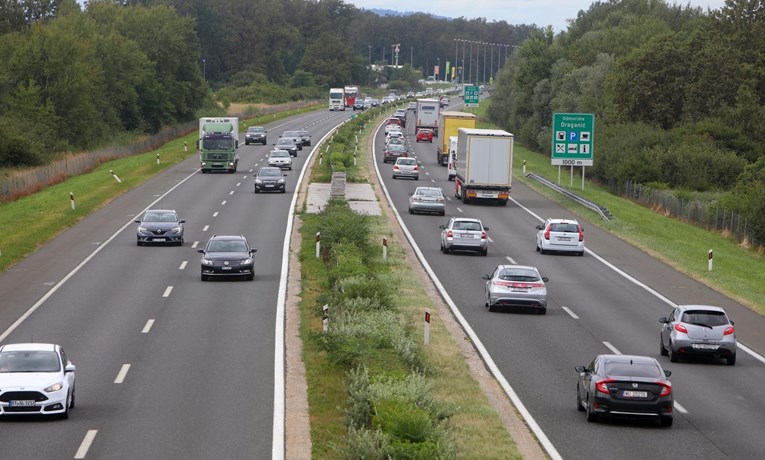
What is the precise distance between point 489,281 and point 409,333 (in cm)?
953

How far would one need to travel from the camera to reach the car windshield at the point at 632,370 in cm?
2212

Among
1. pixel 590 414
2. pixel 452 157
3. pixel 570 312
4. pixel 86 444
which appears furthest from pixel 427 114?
pixel 86 444

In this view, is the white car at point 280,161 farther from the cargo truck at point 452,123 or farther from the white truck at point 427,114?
the white truck at point 427,114

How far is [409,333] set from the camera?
27500 millimetres

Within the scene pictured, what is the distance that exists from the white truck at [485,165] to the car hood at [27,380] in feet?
145

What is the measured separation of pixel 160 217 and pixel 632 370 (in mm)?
30955

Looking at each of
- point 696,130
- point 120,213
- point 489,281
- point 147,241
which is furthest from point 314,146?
point 489,281

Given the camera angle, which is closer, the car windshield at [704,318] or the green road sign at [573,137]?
the car windshield at [704,318]

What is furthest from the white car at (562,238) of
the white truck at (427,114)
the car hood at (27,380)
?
the white truck at (427,114)

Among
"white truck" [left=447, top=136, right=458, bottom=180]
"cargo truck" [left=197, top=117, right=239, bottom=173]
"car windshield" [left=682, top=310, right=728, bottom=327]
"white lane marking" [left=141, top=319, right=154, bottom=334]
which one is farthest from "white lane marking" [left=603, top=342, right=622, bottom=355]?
"cargo truck" [left=197, top=117, right=239, bottom=173]

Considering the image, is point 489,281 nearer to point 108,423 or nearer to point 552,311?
point 552,311

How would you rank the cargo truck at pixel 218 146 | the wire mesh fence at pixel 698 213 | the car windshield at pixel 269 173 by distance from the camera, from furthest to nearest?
the cargo truck at pixel 218 146, the car windshield at pixel 269 173, the wire mesh fence at pixel 698 213

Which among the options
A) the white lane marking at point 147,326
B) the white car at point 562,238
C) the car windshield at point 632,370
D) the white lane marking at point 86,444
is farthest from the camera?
the white car at point 562,238

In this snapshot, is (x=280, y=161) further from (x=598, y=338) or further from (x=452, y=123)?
(x=598, y=338)
